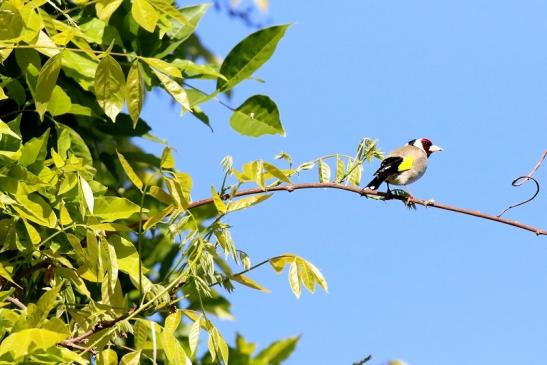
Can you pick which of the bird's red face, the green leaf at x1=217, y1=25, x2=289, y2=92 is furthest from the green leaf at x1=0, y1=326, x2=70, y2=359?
the bird's red face

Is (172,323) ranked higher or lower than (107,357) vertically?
higher

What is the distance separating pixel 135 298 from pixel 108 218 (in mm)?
1012

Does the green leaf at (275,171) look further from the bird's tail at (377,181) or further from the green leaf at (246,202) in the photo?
the bird's tail at (377,181)

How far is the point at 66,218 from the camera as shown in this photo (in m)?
2.50

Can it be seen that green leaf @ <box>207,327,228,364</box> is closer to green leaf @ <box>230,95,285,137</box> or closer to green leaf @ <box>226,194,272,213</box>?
green leaf @ <box>226,194,272,213</box>

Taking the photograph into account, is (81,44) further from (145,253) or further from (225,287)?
(145,253)

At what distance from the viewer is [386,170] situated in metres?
4.37

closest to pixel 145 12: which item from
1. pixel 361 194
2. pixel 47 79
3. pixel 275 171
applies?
pixel 47 79

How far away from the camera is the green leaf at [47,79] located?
233 cm

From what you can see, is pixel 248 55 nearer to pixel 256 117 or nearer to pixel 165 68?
pixel 256 117

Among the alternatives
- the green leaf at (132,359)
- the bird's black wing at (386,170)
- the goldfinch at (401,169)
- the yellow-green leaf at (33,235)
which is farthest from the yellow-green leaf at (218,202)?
the bird's black wing at (386,170)

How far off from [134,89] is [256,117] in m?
0.92

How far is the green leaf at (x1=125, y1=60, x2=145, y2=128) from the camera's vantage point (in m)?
2.36

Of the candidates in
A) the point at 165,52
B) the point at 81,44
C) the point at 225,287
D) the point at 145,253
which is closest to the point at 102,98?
the point at 81,44
